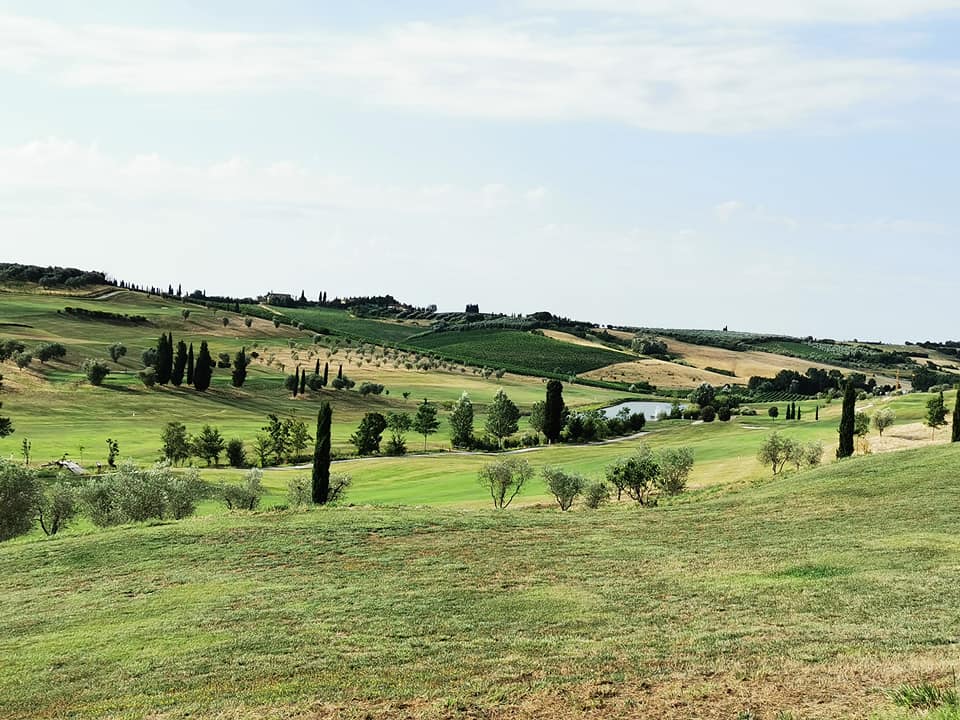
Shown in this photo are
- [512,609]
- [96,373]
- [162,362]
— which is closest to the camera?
[512,609]

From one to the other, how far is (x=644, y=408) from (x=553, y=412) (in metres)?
59.2

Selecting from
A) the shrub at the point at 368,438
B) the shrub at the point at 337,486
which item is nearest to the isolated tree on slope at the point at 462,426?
the shrub at the point at 368,438

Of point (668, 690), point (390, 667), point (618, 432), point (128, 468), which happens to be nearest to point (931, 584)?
point (668, 690)

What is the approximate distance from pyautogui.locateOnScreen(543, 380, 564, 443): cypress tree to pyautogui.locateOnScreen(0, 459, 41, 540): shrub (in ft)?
289

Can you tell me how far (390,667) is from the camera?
20.8 metres

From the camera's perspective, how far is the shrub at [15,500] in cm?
5291

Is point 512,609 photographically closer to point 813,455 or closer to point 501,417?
point 813,455

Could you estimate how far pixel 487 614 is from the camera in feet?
83.6

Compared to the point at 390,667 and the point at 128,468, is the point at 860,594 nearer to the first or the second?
the point at 390,667

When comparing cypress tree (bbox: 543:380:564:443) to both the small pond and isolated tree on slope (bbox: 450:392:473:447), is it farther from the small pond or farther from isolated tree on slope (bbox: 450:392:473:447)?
the small pond

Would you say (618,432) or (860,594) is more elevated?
(860,594)

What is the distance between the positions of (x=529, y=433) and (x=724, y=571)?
4595 inches

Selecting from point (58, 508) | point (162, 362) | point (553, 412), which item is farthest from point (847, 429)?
point (162, 362)

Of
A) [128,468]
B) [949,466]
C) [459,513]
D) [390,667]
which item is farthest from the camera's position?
[128,468]
